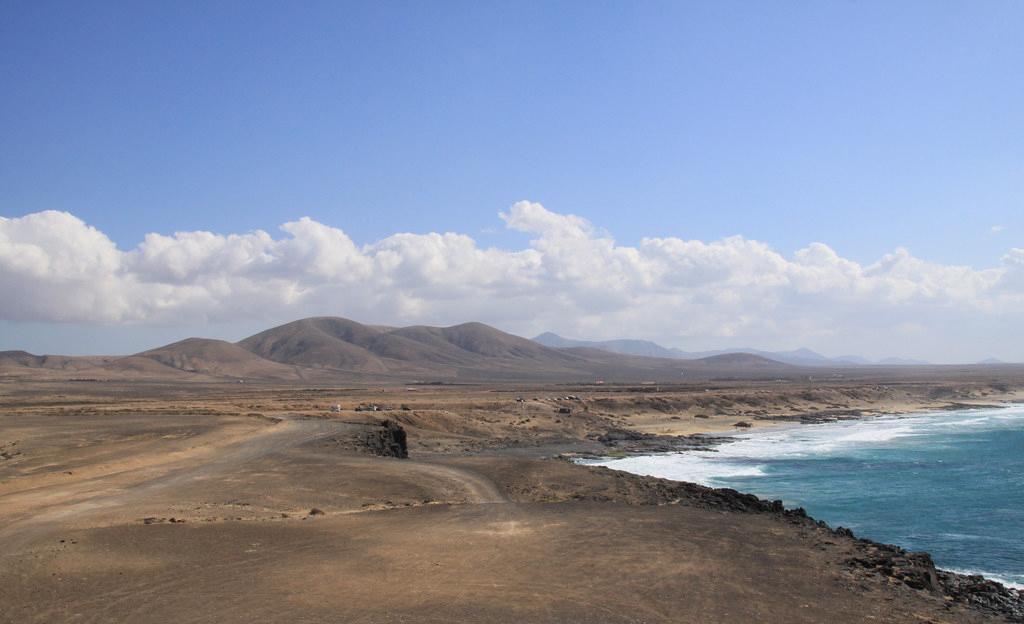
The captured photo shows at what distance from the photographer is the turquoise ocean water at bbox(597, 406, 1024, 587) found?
28.9m

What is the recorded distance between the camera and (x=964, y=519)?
108ft

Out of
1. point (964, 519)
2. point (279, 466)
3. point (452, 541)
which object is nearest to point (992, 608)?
point (452, 541)

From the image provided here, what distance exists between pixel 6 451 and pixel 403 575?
31.2 metres

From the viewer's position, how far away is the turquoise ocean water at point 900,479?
94.9 feet

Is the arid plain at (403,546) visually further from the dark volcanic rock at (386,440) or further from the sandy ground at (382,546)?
the dark volcanic rock at (386,440)

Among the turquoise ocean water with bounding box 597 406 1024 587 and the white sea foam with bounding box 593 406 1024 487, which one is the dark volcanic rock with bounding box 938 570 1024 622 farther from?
the white sea foam with bounding box 593 406 1024 487

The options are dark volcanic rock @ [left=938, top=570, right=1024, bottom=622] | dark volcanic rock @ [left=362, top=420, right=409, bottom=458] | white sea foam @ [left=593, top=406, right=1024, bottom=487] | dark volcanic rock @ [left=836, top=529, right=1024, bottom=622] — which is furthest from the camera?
white sea foam @ [left=593, top=406, right=1024, bottom=487]

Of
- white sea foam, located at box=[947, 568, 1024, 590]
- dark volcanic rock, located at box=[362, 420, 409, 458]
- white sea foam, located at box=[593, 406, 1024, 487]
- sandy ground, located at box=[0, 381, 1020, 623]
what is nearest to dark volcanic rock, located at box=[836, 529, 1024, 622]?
sandy ground, located at box=[0, 381, 1020, 623]

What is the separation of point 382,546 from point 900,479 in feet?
123

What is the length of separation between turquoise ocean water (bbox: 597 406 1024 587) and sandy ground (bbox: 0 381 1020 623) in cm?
862

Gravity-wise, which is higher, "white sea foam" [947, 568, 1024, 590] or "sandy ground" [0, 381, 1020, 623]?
"sandy ground" [0, 381, 1020, 623]

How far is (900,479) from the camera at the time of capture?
146 feet

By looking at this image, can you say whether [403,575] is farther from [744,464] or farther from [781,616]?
[744,464]

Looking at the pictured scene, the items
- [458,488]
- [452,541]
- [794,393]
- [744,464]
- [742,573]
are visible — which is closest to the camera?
[742,573]
